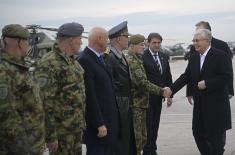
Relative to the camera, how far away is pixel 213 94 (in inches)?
253

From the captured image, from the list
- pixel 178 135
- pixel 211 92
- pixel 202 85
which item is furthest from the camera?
pixel 178 135

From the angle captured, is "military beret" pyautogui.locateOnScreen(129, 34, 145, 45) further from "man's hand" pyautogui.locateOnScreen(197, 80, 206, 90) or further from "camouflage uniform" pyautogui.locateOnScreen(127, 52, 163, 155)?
"man's hand" pyautogui.locateOnScreen(197, 80, 206, 90)

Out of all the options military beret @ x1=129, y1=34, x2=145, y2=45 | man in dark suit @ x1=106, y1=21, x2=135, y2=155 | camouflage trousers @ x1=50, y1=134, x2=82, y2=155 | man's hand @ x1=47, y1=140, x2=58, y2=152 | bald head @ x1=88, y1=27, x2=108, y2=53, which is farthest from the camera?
military beret @ x1=129, y1=34, x2=145, y2=45

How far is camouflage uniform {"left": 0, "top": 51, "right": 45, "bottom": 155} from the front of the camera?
Answer: 12.0 feet

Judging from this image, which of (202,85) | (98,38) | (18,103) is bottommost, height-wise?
(202,85)

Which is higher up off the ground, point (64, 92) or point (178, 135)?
point (64, 92)

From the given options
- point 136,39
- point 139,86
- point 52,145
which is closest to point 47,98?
point 52,145

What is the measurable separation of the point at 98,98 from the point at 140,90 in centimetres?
168

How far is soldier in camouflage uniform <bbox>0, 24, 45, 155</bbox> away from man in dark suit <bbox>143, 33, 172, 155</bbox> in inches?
131

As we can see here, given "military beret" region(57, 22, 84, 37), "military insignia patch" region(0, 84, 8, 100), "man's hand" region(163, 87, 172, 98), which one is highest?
"military beret" region(57, 22, 84, 37)

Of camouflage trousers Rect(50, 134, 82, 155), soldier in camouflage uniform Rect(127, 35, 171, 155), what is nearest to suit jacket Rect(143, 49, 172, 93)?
soldier in camouflage uniform Rect(127, 35, 171, 155)

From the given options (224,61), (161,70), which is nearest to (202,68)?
(224,61)

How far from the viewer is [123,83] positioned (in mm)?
5594

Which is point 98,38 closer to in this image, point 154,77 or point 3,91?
point 3,91
